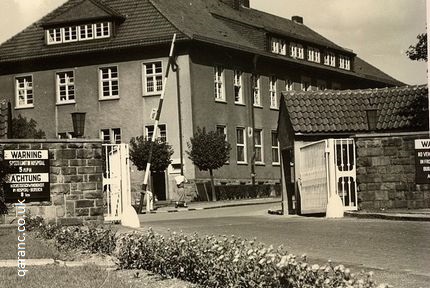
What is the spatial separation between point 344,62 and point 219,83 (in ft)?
57.4

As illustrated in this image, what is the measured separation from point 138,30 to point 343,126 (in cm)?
2196

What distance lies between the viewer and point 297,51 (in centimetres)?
5125

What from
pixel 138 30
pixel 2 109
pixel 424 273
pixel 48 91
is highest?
pixel 138 30

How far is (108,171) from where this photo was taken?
18.5 metres

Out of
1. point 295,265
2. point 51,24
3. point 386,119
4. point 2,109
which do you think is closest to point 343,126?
point 386,119

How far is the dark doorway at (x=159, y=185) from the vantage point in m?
39.6

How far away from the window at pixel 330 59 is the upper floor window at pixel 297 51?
10.6ft

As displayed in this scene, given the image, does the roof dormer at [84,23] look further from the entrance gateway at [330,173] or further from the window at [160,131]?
the entrance gateway at [330,173]

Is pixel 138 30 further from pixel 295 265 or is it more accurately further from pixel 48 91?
pixel 295 265

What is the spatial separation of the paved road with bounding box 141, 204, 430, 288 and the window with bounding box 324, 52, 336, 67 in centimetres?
3873

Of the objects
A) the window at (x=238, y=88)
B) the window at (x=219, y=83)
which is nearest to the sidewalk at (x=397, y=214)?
the window at (x=219, y=83)

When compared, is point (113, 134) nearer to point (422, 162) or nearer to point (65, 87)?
point (65, 87)

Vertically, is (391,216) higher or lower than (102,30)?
lower

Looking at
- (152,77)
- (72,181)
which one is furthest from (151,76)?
(72,181)
